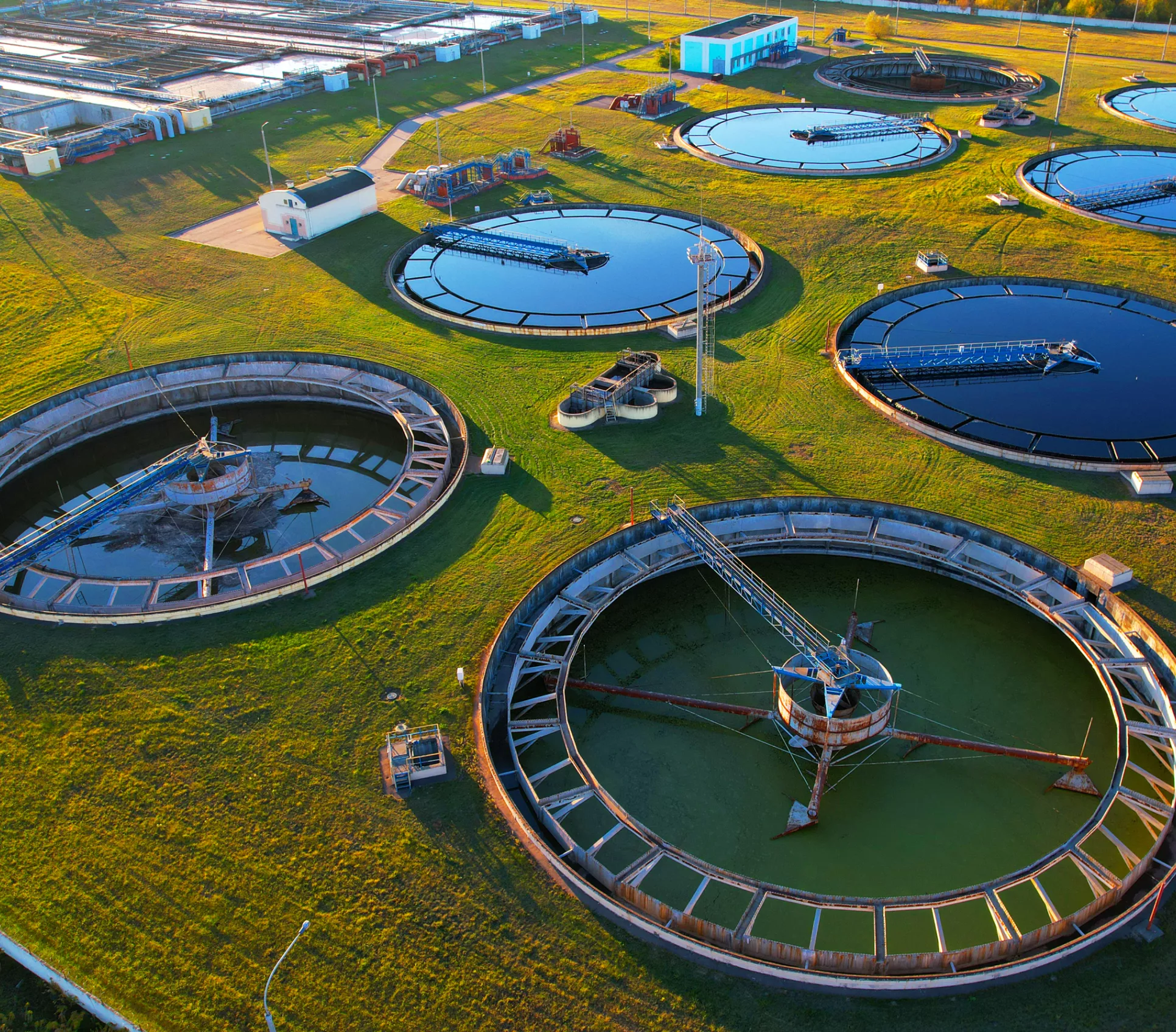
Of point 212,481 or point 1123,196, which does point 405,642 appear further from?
point 1123,196

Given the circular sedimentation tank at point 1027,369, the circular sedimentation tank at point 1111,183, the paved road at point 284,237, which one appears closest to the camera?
the circular sedimentation tank at point 1027,369

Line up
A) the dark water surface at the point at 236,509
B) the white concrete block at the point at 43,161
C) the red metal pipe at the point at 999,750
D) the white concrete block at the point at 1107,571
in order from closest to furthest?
the red metal pipe at the point at 999,750 → the white concrete block at the point at 1107,571 → the dark water surface at the point at 236,509 → the white concrete block at the point at 43,161

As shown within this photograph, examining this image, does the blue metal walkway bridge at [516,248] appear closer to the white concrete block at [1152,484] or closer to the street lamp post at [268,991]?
the white concrete block at [1152,484]

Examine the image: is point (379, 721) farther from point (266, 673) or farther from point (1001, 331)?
point (1001, 331)

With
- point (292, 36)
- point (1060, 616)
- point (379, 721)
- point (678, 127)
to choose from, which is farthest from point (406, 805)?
point (292, 36)

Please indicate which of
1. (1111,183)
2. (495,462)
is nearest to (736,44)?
(1111,183)

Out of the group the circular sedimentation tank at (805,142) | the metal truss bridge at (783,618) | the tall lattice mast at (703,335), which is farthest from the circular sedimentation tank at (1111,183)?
the metal truss bridge at (783,618)

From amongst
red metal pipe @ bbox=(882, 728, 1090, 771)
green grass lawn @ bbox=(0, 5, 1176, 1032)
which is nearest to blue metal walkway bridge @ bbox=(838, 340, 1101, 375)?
green grass lawn @ bbox=(0, 5, 1176, 1032)
